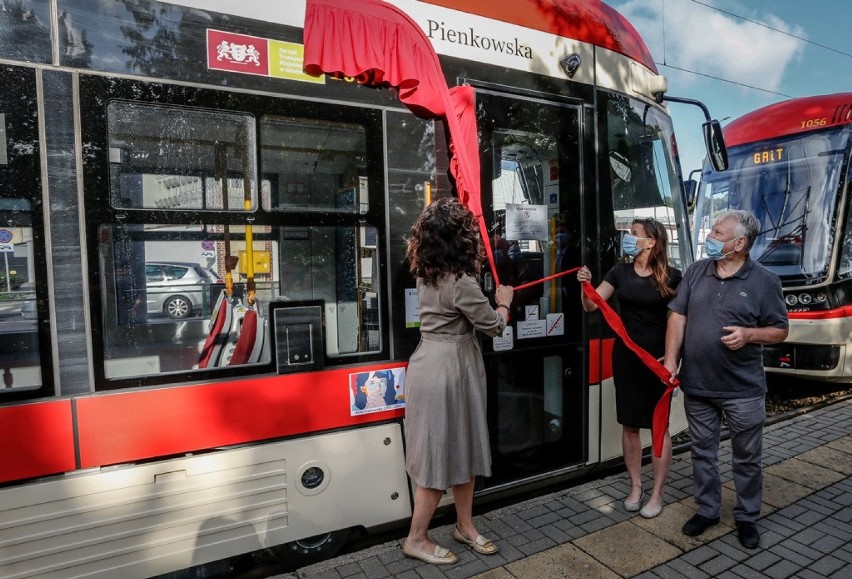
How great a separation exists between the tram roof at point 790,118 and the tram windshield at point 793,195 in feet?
0.34

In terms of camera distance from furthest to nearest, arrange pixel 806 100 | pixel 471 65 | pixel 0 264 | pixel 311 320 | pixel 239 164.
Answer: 1. pixel 806 100
2. pixel 471 65
3. pixel 311 320
4. pixel 239 164
5. pixel 0 264

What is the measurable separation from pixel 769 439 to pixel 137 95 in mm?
5502

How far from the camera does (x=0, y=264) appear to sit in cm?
226

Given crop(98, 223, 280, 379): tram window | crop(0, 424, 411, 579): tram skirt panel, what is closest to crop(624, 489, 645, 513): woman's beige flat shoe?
crop(0, 424, 411, 579): tram skirt panel

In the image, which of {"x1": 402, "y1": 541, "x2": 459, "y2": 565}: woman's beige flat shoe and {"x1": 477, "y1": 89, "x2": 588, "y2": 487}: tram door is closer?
{"x1": 402, "y1": 541, "x2": 459, "y2": 565}: woman's beige flat shoe

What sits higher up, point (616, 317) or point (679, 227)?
point (679, 227)

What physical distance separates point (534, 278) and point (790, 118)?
5937mm

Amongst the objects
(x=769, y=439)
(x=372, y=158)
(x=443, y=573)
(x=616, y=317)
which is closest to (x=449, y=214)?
(x=372, y=158)

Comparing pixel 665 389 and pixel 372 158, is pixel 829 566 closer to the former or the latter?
pixel 665 389

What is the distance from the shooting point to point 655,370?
338cm

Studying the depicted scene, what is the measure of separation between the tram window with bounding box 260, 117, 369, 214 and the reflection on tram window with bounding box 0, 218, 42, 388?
0.99 m

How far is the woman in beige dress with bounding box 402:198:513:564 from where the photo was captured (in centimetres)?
277

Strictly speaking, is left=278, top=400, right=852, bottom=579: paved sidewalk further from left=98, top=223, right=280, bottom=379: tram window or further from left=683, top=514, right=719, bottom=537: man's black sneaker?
left=98, top=223, right=280, bottom=379: tram window

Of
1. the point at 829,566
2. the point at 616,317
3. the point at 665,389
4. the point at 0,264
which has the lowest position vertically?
the point at 829,566
